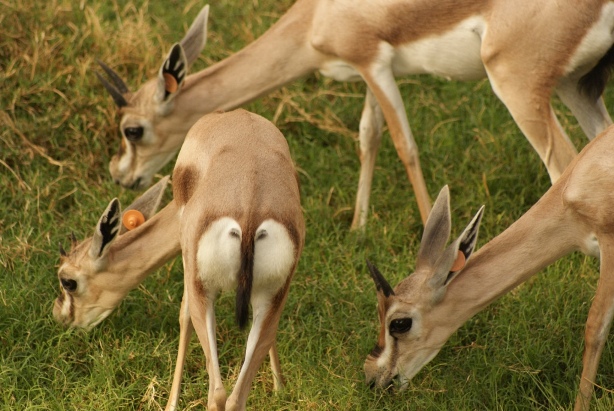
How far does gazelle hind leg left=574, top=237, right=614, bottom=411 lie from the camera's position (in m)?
4.94

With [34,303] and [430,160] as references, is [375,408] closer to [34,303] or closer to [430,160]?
[34,303]

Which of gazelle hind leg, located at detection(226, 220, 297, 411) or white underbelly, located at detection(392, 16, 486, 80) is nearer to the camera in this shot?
gazelle hind leg, located at detection(226, 220, 297, 411)

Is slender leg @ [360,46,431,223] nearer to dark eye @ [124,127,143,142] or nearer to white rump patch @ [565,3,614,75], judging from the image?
white rump patch @ [565,3,614,75]

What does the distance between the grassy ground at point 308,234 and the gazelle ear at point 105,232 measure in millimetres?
527

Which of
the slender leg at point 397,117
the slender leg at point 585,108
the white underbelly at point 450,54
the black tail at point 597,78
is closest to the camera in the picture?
the black tail at point 597,78

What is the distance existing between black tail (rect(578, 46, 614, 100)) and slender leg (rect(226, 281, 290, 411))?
100 inches

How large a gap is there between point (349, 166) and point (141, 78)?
161cm

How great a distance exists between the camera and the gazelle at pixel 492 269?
16.4ft

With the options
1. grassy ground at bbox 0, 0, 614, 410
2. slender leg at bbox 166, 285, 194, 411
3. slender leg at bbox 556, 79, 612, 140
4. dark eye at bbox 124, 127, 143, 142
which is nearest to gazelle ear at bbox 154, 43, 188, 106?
dark eye at bbox 124, 127, 143, 142

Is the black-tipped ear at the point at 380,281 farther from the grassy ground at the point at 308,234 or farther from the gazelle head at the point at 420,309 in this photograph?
the grassy ground at the point at 308,234

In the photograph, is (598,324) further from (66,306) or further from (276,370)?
(66,306)

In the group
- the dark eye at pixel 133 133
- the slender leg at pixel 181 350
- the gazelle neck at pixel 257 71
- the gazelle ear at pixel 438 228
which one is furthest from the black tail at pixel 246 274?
the dark eye at pixel 133 133

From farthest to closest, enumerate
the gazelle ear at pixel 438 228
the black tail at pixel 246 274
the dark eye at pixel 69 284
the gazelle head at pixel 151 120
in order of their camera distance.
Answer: the gazelle head at pixel 151 120, the dark eye at pixel 69 284, the gazelle ear at pixel 438 228, the black tail at pixel 246 274

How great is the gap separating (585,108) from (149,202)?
259cm
